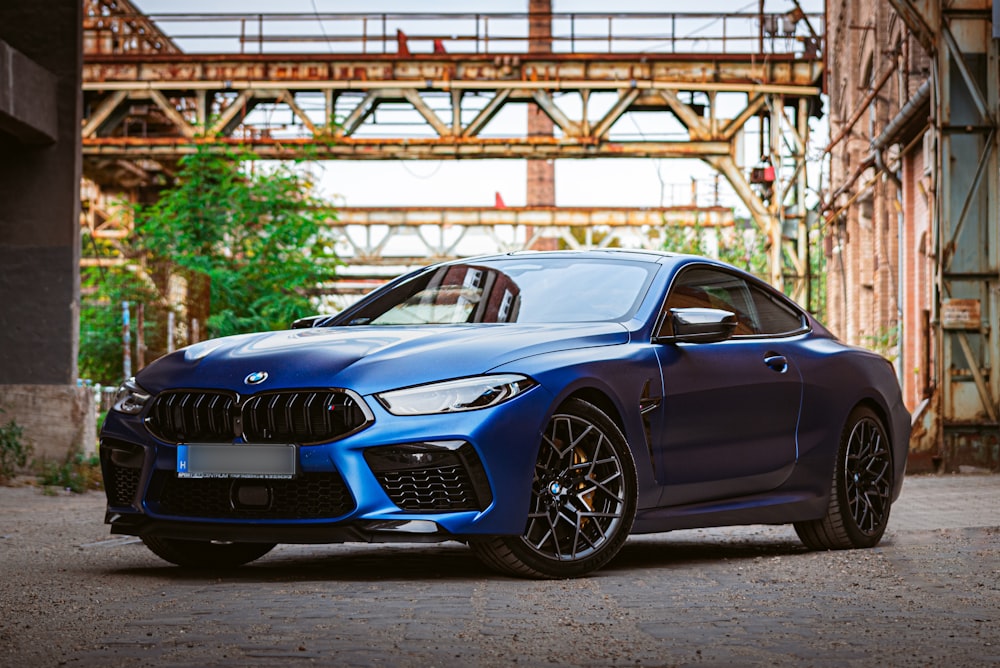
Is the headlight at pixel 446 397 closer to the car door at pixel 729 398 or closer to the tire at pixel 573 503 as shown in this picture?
the tire at pixel 573 503

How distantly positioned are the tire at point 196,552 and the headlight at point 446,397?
4.56 feet

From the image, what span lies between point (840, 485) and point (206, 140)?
2102cm

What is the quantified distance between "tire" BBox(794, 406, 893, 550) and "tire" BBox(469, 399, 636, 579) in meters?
1.85

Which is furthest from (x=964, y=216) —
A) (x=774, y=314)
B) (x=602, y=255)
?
(x=602, y=255)

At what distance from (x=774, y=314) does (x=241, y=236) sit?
65.0 ft

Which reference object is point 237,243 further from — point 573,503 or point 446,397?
point 446,397

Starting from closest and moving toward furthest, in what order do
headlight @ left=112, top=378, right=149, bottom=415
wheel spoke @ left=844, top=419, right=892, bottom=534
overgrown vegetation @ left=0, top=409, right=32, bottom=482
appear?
headlight @ left=112, top=378, right=149, bottom=415 → wheel spoke @ left=844, top=419, right=892, bottom=534 → overgrown vegetation @ left=0, top=409, right=32, bottom=482

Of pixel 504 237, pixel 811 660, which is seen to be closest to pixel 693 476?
pixel 811 660

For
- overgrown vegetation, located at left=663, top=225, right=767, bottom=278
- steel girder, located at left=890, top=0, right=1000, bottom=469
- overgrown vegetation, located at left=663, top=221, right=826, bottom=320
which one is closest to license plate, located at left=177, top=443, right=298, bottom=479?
steel girder, located at left=890, top=0, right=1000, bottom=469

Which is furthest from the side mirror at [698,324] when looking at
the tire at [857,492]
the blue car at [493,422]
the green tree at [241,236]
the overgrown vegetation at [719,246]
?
the overgrown vegetation at [719,246]

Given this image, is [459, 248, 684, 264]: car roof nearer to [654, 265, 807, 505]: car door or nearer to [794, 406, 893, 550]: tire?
[654, 265, 807, 505]: car door

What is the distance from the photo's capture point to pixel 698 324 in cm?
671

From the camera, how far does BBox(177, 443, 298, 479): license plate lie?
19.4 feet

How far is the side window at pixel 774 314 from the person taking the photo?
7770 mm
